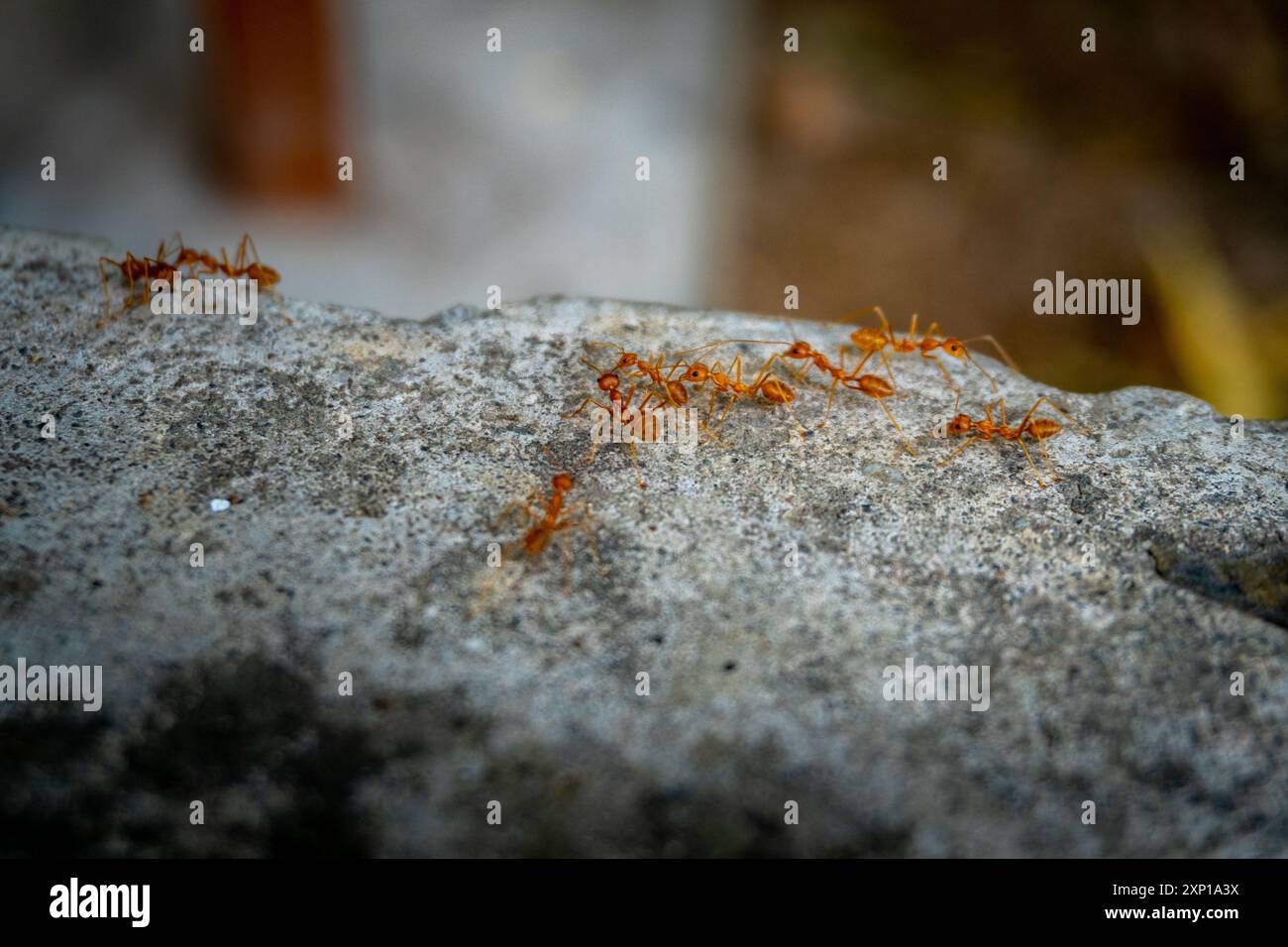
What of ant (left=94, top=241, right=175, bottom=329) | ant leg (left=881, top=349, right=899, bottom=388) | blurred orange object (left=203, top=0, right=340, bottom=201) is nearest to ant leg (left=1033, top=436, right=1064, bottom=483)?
ant leg (left=881, top=349, right=899, bottom=388)

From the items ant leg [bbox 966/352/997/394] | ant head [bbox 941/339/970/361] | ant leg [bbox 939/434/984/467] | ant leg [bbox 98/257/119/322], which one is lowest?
ant leg [bbox 939/434/984/467]

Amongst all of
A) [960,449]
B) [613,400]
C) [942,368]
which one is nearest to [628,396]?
[613,400]

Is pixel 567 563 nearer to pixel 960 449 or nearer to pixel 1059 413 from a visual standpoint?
pixel 960 449

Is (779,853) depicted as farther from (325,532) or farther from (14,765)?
(14,765)

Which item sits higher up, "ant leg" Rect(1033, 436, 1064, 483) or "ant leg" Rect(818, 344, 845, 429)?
"ant leg" Rect(818, 344, 845, 429)

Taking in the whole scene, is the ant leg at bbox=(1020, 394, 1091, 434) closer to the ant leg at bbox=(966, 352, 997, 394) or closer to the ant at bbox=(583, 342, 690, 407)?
the ant leg at bbox=(966, 352, 997, 394)

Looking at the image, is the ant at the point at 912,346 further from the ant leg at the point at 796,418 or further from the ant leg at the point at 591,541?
the ant leg at the point at 591,541

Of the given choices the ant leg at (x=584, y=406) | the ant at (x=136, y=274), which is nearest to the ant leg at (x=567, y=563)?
the ant leg at (x=584, y=406)
